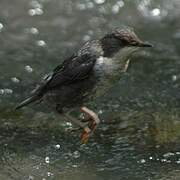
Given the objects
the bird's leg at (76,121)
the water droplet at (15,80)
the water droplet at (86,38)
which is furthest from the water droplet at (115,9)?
the bird's leg at (76,121)

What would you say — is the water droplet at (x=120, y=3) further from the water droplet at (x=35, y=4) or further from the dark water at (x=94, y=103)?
the water droplet at (x=35, y=4)

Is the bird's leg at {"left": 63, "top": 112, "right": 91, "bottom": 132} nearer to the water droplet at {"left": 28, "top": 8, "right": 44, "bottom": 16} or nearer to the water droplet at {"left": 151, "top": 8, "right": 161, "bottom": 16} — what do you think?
the water droplet at {"left": 28, "top": 8, "right": 44, "bottom": 16}

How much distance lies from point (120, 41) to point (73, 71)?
1.60 feet

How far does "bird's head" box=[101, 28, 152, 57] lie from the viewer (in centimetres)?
637

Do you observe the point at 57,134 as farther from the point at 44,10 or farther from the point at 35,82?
the point at 44,10

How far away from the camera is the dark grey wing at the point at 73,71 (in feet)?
21.3

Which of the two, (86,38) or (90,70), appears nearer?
(90,70)

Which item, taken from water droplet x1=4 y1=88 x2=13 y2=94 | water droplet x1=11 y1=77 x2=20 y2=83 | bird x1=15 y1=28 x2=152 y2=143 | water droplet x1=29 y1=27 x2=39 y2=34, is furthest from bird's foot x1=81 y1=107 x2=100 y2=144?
water droplet x1=29 y1=27 x2=39 y2=34

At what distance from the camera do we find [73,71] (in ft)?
21.6

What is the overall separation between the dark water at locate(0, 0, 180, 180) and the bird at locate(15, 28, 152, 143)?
0.32 metres

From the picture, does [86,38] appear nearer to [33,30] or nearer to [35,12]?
[33,30]

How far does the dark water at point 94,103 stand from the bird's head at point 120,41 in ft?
2.93

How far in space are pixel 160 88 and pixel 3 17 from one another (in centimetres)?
260

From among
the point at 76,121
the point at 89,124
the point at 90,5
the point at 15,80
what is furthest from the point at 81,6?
the point at 89,124
